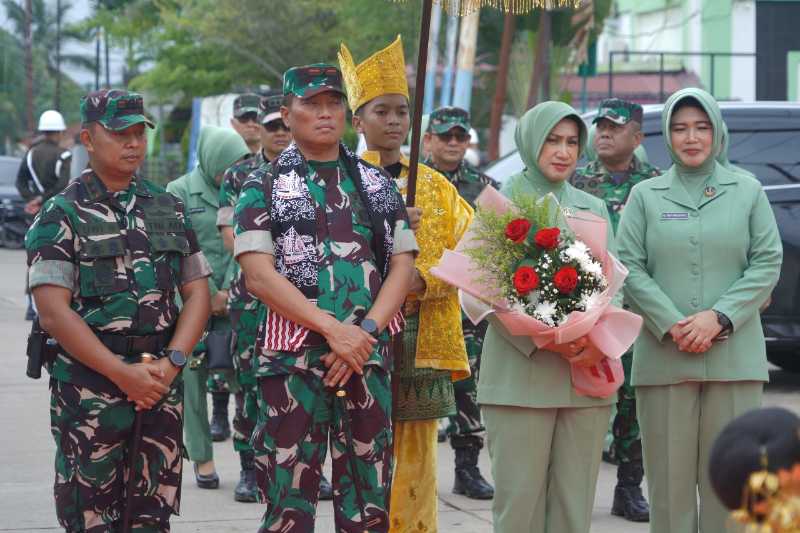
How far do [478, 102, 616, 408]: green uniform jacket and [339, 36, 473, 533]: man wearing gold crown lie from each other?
473mm

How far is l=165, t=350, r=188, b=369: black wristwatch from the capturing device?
17.1 feet

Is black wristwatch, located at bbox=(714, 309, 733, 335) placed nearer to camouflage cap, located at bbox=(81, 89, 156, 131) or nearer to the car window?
camouflage cap, located at bbox=(81, 89, 156, 131)

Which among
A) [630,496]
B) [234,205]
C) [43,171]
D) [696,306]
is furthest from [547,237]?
[43,171]

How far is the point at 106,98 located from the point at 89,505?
58.9 inches

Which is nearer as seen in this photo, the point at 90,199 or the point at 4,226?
the point at 90,199

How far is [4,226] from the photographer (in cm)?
2828

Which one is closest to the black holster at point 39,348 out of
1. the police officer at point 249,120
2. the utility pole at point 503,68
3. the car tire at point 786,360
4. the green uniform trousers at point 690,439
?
the green uniform trousers at point 690,439

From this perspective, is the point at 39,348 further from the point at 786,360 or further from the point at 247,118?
the point at 786,360

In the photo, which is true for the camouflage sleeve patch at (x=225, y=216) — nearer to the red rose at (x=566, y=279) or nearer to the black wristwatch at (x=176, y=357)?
the black wristwatch at (x=176, y=357)

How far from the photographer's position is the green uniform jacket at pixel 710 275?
5.80 meters

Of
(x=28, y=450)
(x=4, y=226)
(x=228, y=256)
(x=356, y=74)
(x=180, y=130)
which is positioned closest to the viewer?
(x=356, y=74)

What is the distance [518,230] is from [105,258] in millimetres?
1514

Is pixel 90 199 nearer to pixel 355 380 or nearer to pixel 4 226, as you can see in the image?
pixel 355 380

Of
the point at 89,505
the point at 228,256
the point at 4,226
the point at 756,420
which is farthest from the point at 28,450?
the point at 4,226
